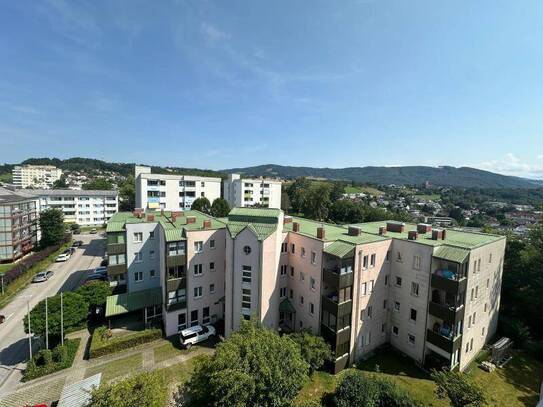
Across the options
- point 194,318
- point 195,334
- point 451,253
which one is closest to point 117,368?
point 195,334

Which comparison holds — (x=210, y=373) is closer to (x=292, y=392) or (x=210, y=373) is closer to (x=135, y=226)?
(x=292, y=392)

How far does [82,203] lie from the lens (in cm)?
10606

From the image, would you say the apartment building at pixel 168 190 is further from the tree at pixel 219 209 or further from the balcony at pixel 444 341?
the balcony at pixel 444 341

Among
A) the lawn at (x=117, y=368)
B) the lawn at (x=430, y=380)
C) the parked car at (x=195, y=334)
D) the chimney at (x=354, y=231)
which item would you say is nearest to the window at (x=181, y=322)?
the parked car at (x=195, y=334)

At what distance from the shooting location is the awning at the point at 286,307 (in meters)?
34.1

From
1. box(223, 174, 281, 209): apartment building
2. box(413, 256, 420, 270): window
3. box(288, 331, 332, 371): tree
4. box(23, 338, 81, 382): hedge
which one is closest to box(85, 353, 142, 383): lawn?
box(23, 338, 81, 382): hedge

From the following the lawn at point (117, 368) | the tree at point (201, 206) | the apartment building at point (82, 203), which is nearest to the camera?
the lawn at point (117, 368)

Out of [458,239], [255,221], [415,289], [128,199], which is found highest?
[255,221]

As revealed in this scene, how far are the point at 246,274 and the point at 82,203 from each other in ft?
344

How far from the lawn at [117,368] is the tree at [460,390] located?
2969 cm

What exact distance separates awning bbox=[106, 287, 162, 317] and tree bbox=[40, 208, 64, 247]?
52234mm

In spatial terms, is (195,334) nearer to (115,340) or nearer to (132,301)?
(115,340)

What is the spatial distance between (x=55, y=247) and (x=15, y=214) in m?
12.3

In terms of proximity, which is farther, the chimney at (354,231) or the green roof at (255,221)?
the chimney at (354,231)
